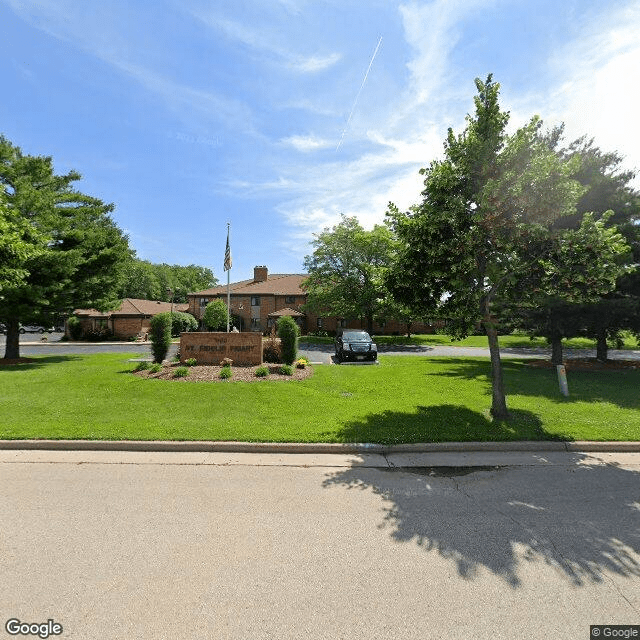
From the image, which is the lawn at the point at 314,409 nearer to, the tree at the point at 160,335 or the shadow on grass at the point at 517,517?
the shadow on grass at the point at 517,517

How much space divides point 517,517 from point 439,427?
336 centimetres

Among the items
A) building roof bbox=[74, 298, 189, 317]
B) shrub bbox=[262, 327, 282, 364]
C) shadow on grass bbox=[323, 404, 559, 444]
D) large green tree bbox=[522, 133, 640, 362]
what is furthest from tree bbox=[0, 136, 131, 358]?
large green tree bbox=[522, 133, 640, 362]

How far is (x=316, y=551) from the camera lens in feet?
11.5

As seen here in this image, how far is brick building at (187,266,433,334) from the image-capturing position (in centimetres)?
4625

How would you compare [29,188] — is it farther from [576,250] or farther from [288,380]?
[576,250]

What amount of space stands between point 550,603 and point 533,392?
9.65 meters

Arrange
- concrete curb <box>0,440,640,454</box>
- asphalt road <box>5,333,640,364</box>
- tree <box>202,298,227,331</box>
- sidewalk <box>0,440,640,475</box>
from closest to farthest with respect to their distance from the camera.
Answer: sidewalk <box>0,440,640,475</box>, concrete curb <box>0,440,640,454</box>, asphalt road <box>5,333,640,364</box>, tree <box>202,298,227,331</box>

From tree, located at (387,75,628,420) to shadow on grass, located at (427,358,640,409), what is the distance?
12.7ft


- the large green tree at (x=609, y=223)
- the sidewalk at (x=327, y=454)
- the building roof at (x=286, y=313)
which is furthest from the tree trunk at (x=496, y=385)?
the building roof at (x=286, y=313)

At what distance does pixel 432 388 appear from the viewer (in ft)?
38.7

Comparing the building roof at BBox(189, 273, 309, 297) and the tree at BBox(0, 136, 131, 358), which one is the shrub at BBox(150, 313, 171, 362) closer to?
the tree at BBox(0, 136, 131, 358)

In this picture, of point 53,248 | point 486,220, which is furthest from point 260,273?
point 486,220

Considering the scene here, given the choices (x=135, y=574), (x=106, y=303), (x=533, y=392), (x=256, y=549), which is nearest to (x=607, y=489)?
(x=256, y=549)

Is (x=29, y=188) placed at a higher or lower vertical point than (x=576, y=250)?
higher
